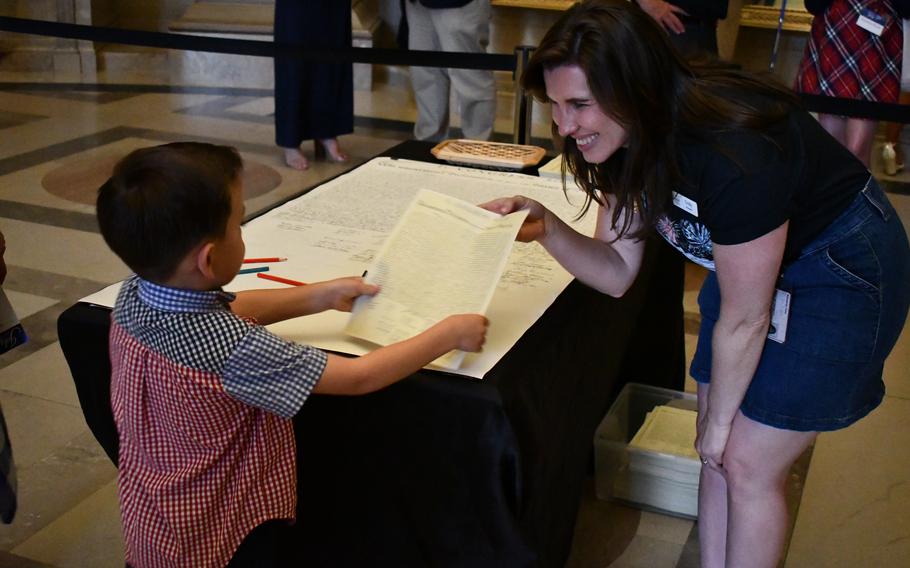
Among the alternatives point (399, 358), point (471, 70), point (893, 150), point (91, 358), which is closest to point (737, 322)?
point (399, 358)

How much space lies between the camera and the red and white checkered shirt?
1317 millimetres

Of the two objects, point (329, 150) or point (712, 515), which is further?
point (329, 150)

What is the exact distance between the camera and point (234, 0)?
25.7 ft

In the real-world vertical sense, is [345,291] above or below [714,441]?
above

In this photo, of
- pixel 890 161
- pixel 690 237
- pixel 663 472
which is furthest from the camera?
pixel 890 161

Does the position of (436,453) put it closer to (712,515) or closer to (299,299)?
(299,299)

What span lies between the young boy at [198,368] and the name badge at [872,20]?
121 inches

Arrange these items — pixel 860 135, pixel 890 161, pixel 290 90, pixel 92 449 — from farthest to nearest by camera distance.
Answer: pixel 890 161, pixel 290 90, pixel 860 135, pixel 92 449

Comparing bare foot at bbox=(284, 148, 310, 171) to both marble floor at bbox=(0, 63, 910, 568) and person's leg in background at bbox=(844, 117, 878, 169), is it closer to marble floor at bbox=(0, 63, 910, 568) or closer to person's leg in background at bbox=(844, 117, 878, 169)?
marble floor at bbox=(0, 63, 910, 568)

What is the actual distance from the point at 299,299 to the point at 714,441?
75 cm

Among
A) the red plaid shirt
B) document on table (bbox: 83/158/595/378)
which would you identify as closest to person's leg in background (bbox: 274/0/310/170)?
the red plaid shirt

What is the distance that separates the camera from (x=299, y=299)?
1.65 meters

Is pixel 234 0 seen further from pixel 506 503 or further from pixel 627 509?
pixel 506 503

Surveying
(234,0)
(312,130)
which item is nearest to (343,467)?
(312,130)
